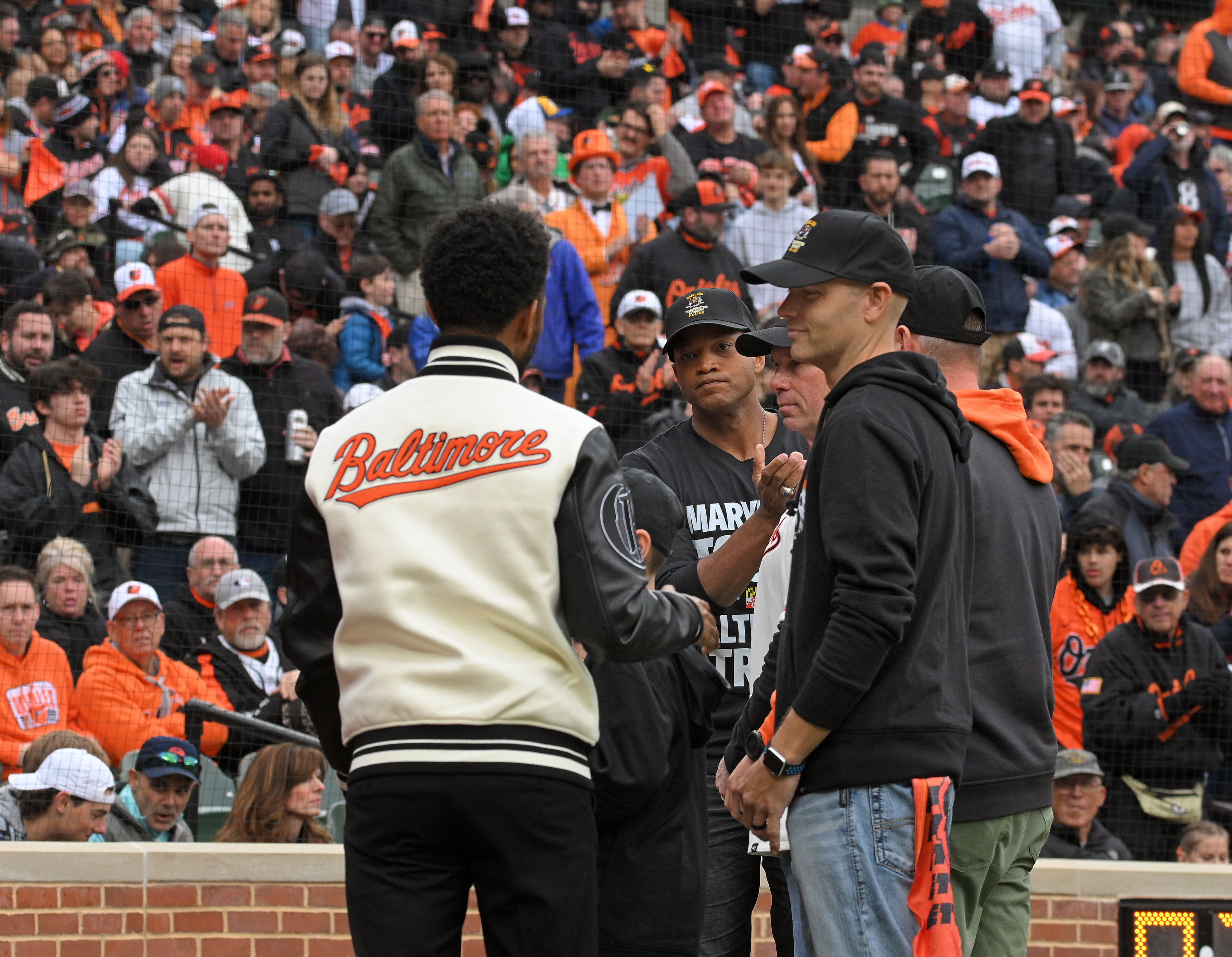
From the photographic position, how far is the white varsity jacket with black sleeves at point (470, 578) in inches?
88.7

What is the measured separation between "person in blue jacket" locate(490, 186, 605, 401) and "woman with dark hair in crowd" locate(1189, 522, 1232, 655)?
3.18 meters

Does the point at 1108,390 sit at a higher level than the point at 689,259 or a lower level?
lower

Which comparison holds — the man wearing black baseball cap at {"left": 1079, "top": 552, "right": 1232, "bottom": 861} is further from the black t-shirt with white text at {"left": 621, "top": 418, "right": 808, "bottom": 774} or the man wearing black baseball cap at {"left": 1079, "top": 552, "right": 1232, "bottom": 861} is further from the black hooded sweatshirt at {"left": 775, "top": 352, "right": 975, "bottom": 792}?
the black hooded sweatshirt at {"left": 775, "top": 352, "right": 975, "bottom": 792}

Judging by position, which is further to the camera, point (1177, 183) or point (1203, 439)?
point (1177, 183)

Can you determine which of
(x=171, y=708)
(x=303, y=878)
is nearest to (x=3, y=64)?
(x=171, y=708)

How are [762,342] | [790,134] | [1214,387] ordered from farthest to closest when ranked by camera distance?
[790,134] → [1214,387] → [762,342]

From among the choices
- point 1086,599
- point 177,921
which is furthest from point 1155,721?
point 177,921

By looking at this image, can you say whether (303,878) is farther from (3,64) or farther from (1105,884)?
(3,64)

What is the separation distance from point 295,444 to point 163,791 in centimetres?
198

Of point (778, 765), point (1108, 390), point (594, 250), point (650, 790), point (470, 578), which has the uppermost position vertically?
point (470, 578)

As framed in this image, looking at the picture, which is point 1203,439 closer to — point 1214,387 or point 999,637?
point 1214,387

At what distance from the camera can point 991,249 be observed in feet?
29.6

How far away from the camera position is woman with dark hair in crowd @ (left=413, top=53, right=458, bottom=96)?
29.5ft

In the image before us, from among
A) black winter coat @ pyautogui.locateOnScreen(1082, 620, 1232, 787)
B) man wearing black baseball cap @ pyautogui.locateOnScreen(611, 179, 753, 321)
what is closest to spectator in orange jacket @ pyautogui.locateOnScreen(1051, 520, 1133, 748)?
black winter coat @ pyautogui.locateOnScreen(1082, 620, 1232, 787)
